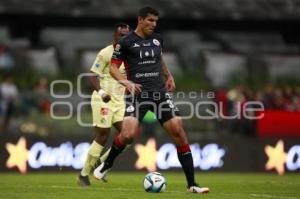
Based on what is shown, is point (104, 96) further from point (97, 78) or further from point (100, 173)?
point (100, 173)

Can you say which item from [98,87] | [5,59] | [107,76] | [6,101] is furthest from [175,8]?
[98,87]

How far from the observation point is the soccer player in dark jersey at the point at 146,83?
1222 centimetres

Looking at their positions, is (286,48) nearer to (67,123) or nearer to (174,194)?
(67,123)

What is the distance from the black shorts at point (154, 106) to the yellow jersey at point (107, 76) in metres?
2.12

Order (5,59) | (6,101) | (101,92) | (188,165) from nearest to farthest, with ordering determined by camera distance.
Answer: (188,165)
(101,92)
(6,101)
(5,59)

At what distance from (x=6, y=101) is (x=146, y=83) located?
10.6 meters

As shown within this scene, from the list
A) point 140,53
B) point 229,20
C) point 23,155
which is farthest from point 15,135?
point 229,20

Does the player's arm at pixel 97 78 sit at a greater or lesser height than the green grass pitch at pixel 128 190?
greater

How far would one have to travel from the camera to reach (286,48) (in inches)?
1241

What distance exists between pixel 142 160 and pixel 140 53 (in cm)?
781

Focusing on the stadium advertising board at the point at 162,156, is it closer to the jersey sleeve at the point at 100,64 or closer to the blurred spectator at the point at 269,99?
the blurred spectator at the point at 269,99

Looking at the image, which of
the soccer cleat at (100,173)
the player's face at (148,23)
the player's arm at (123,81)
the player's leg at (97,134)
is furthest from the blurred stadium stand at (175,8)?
the player's face at (148,23)

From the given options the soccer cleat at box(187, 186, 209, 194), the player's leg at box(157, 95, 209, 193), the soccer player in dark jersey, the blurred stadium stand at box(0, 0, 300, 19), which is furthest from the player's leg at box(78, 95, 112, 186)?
the blurred stadium stand at box(0, 0, 300, 19)

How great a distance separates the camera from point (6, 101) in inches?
883
